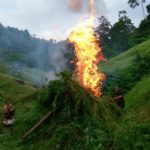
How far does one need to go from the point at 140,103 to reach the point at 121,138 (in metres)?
7.85

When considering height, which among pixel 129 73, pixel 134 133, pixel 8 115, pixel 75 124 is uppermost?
pixel 129 73

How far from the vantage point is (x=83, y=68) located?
1891cm

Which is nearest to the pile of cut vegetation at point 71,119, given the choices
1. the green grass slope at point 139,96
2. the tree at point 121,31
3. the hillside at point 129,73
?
the green grass slope at point 139,96

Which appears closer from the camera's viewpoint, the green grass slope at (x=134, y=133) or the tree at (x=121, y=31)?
the green grass slope at (x=134, y=133)

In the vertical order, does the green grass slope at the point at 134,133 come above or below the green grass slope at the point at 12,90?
below

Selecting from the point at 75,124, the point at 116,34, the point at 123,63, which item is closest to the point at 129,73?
the point at 123,63

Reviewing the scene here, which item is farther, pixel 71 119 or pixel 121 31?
pixel 121 31

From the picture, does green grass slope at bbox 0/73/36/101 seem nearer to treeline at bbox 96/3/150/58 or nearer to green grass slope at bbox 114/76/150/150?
treeline at bbox 96/3/150/58

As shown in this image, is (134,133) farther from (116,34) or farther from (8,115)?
(116,34)

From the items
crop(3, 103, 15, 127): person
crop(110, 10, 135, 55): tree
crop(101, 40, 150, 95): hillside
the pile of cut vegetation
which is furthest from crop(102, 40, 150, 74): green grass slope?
crop(110, 10, 135, 55): tree

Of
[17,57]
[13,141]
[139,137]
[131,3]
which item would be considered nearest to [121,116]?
[139,137]

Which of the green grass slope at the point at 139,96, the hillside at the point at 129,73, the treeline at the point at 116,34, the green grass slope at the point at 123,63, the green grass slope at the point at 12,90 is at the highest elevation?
the treeline at the point at 116,34

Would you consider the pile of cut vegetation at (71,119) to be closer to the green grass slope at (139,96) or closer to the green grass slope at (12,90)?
the green grass slope at (139,96)

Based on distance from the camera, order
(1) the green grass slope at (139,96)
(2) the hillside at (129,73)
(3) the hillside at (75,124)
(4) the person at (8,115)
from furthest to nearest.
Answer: (2) the hillside at (129,73) → (4) the person at (8,115) → (1) the green grass slope at (139,96) → (3) the hillside at (75,124)
